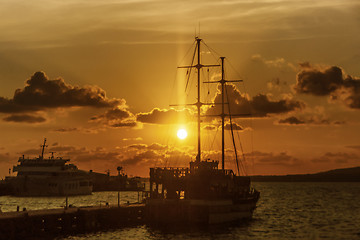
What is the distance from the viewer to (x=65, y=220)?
59.7 m

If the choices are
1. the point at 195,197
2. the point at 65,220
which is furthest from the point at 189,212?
the point at 65,220

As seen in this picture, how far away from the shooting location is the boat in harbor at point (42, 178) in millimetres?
148000

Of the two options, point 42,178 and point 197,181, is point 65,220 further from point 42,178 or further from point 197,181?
point 42,178

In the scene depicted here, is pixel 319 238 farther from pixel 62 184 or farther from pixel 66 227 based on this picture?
pixel 62 184

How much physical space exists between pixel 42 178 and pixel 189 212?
95450 millimetres

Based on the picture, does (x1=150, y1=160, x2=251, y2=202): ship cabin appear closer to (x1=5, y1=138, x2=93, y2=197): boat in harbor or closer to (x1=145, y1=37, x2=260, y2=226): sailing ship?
(x1=145, y1=37, x2=260, y2=226): sailing ship

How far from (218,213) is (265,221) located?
728 inches

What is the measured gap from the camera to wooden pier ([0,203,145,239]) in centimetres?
5423

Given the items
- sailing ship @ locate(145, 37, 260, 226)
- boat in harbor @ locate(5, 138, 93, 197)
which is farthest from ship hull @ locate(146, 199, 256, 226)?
boat in harbor @ locate(5, 138, 93, 197)

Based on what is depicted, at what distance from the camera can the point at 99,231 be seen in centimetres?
6091

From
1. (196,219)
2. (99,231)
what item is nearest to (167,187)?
(196,219)

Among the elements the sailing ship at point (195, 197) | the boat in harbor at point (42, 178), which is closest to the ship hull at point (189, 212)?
the sailing ship at point (195, 197)

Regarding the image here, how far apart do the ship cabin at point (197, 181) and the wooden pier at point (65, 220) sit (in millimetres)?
4201

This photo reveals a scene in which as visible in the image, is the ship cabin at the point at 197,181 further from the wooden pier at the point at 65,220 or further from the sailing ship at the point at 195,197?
the wooden pier at the point at 65,220
